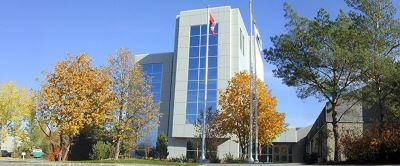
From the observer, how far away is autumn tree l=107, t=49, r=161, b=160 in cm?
3216

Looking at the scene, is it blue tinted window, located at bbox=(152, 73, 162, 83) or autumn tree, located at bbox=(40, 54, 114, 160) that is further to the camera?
blue tinted window, located at bbox=(152, 73, 162, 83)

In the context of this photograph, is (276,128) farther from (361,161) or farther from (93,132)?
(93,132)

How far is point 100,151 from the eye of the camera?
35.7 m

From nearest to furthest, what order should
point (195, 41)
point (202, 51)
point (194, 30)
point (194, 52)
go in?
point (202, 51) < point (194, 52) < point (195, 41) < point (194, 30)

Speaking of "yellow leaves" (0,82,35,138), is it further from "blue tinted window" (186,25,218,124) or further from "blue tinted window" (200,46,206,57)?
"blue tinted window" (200,46,206,57)

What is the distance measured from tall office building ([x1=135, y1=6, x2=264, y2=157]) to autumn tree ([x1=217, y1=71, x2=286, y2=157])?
19.8 metres

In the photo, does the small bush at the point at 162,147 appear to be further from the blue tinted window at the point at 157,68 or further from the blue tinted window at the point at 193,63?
the blue tinted window at the point at 157,68

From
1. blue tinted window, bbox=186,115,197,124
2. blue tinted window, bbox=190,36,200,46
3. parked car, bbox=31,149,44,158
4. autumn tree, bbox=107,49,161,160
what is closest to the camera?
autumn tree, bbox=107,49,161,160

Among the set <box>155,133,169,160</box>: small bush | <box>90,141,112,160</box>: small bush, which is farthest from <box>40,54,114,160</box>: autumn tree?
<box>155,133,169,160</box>: small bush

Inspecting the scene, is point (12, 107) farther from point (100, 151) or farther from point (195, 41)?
point (195, 41)

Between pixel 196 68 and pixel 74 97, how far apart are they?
30.9 metres

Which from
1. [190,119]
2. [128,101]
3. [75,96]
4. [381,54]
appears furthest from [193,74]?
[381,54]

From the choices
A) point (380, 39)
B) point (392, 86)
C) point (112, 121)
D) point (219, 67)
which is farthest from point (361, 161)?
point (219, 67)

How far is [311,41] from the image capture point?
1070 inches
